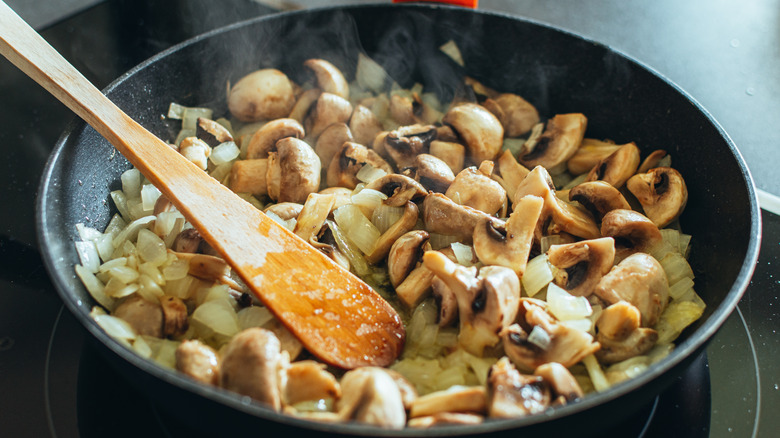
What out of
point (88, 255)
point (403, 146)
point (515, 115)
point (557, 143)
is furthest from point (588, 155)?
point (88, 255)

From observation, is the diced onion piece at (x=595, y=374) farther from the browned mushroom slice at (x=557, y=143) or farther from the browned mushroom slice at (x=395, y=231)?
the browned mushroom slice at (x=557, y=143)

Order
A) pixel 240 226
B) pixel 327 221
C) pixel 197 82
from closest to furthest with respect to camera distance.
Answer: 1. pixel 240 226
2. pixel 327 221
3. pixel 197 82

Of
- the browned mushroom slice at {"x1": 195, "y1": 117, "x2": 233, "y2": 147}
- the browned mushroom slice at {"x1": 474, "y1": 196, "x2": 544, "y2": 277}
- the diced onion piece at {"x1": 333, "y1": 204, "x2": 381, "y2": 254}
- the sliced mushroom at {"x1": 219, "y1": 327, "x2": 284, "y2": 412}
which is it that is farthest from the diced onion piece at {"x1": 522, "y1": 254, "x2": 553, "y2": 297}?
the browned mushroom slice at {"x1": 195, "y1": 117, "x2": 233, "y2": 147}

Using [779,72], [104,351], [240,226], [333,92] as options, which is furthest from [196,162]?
[779,72]

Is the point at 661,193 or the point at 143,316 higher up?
the point at 661,193

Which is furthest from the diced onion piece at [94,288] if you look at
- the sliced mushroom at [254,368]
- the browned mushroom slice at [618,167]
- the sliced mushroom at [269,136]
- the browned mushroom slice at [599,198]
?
the browned mushroom slice at [618,167]

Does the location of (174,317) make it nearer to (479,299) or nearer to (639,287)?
(479,299)

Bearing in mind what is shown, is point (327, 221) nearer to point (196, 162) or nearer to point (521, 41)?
point (196, 162)
